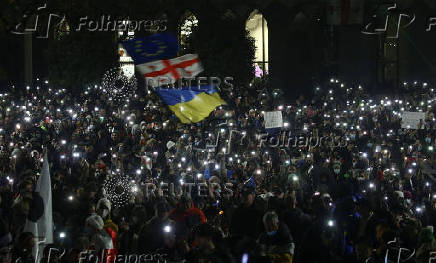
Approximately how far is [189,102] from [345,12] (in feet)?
65.3

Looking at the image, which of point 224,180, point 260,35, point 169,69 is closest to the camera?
point 169,69

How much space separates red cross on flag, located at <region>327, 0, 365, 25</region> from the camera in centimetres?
3186

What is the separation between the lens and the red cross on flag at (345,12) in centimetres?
3186

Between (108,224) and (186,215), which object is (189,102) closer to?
(186,215)

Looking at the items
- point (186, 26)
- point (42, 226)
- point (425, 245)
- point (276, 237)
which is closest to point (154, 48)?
point (42, 226)

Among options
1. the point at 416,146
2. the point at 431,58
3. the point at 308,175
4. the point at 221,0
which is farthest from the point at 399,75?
the point at 308,175

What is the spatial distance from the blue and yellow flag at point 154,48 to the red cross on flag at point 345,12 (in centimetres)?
1960

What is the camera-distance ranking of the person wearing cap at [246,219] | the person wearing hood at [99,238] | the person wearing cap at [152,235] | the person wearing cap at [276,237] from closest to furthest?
1. the person wearing cap at [276,237]
2. the person wearing cap at [152,235]
3. the person wearing hood at [99,238]
4. the person wearing cap at [246,219]

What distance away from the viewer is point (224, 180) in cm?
1431

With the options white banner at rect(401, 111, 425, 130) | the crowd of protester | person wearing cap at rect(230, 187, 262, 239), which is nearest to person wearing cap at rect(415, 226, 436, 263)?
the crowd of protester

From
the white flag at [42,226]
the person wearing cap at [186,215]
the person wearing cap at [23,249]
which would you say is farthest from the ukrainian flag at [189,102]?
the person wearing cap at [23,249]

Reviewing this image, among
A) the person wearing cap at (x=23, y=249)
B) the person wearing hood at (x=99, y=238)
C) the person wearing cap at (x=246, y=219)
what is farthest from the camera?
the person wearing cap at (x=246, y=219)

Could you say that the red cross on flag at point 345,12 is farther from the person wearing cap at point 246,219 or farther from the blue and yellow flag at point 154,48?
the person wearing cap at point 246,219

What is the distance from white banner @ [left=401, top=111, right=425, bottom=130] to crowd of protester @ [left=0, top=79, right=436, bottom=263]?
21 centimetres
